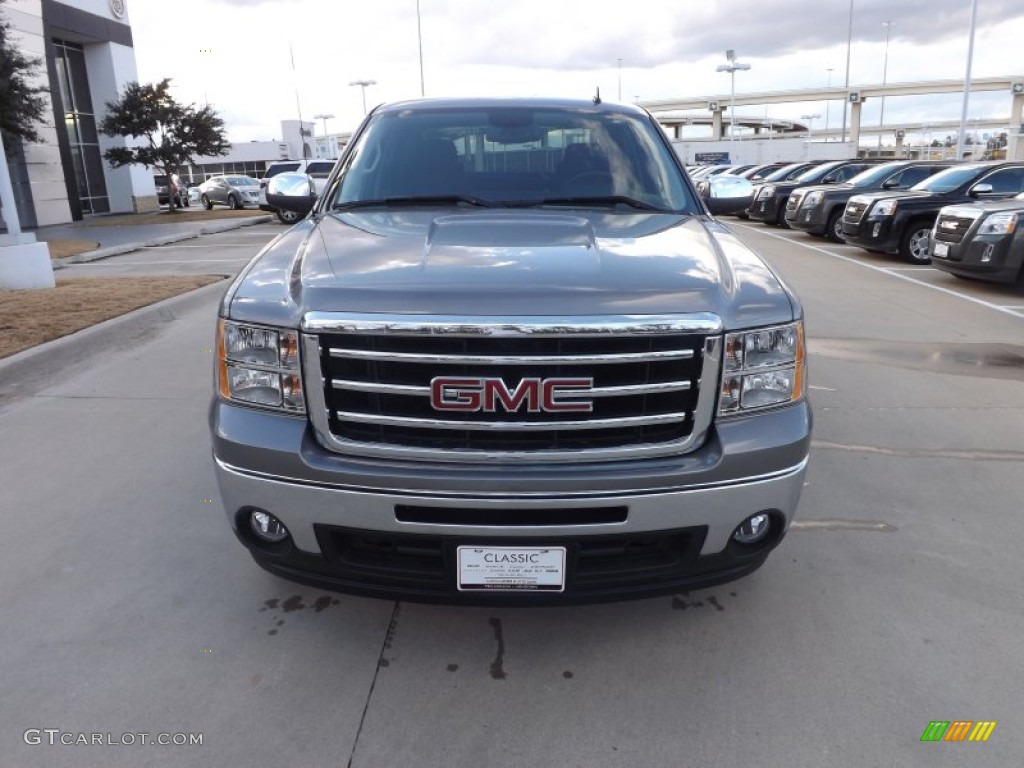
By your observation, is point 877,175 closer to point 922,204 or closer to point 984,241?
point 922,204

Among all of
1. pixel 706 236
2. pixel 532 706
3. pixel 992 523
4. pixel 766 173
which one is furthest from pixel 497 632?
pixel 766 173

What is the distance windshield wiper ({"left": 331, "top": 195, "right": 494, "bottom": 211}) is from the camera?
11.5 ft

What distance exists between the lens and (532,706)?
8.11 feet

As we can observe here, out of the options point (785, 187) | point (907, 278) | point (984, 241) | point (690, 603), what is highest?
point (785, 187)

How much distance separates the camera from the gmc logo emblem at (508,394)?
229cm

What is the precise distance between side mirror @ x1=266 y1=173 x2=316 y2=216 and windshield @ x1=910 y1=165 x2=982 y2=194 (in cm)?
1138

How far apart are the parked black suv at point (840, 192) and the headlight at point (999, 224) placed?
6.00 meters

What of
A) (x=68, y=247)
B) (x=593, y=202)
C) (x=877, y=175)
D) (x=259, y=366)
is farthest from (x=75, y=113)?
(x=259, y=366)

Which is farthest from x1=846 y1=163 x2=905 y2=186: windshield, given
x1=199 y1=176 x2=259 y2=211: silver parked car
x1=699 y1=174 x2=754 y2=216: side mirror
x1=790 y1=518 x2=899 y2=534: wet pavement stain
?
x1=199 y1=176 x2=259 y2=211: silver parked car

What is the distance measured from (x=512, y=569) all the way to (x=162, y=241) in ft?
58.8

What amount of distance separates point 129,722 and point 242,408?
3.36ft

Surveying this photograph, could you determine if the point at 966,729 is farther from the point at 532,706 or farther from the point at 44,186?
the point at 44,186

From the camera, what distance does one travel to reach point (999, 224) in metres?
9.24

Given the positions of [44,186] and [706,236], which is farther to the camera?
[44,186]
